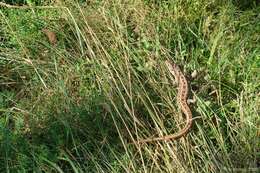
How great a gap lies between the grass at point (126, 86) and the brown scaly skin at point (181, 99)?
4 centimetres

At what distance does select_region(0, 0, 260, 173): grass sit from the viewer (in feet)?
9.25

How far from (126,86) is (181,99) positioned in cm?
34

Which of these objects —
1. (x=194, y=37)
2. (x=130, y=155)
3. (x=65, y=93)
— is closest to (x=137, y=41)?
(x=194, y=37)

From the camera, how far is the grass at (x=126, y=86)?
282cm

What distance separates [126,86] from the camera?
307 cm

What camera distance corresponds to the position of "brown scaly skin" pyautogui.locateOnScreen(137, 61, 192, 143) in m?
2.82

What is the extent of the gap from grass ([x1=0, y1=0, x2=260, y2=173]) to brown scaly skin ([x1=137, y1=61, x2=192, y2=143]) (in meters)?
0.04

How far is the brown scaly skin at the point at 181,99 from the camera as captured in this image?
282 centimetres

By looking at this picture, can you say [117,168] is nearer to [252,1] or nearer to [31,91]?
[31,91]

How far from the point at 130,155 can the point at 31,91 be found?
32.3 inches

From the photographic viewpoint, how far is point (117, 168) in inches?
108

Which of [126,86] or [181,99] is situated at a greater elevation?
[126,86]

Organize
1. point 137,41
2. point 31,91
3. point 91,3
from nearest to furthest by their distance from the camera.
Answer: point 31,91, point 137,41, point 91,3

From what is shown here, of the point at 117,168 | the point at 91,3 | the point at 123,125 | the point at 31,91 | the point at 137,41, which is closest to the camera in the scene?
the point at 117,168
